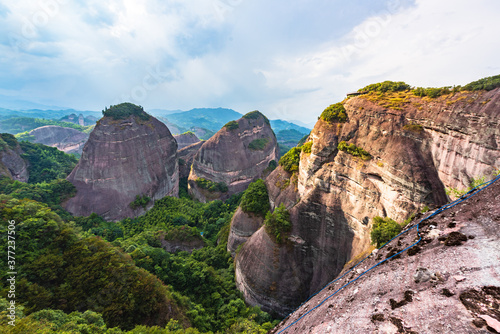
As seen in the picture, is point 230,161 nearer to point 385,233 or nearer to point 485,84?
point 385,233

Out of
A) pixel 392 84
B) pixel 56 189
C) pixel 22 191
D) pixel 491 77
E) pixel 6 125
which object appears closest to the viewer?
pixel 491 77

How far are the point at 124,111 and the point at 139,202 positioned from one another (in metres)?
20.0

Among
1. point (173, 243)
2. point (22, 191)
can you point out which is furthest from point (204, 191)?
point (22, 191)

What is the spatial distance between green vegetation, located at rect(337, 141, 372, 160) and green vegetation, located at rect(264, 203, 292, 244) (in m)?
8.40

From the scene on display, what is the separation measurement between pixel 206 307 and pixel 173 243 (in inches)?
493

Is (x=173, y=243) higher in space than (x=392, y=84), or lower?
lower

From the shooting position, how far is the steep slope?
4707 millimetres

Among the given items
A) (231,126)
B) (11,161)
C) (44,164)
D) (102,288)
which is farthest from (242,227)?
(44,164)

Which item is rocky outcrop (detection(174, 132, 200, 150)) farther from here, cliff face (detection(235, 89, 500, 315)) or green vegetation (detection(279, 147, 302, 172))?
cliff face (detection(235, 89, 500, 315))

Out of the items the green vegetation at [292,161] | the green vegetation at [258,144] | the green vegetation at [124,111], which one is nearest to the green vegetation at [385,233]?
the green vegetation at [292,161]

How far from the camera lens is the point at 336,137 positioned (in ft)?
62.1

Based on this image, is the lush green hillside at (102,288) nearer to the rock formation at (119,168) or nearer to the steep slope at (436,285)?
the steep slope at (436,285)

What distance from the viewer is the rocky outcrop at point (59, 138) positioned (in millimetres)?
89000

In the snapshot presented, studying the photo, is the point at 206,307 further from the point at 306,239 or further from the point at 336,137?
the point at 336,137
